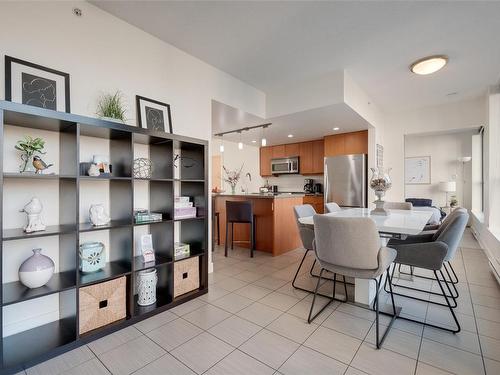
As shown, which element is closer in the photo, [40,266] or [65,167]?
[40,266]

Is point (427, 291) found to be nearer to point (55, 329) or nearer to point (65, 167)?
point (55, 329)

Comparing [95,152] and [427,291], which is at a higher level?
[95,152]

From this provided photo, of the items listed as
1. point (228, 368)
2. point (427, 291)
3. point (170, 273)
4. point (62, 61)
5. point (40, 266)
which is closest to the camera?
point (228, 368)

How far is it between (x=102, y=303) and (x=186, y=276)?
75 centimetres

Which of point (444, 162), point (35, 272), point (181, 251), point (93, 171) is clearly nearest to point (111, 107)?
point (93, 171)

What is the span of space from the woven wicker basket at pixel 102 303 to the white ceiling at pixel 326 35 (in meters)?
2.36

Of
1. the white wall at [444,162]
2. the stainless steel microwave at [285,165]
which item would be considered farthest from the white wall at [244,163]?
the white wall at [444,162]

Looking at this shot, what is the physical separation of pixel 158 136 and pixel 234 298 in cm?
171

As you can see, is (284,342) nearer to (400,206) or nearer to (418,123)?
(400,206)

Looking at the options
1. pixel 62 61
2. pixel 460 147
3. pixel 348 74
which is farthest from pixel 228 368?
pixel 460 147

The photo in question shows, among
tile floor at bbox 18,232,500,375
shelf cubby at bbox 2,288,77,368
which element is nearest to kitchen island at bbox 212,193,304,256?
tile floor at bbox 18,232,500,375

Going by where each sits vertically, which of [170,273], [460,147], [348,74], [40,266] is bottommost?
[170,273]

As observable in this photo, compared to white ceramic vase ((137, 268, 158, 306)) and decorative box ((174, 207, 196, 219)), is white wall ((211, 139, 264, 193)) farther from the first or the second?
white ceramic vase ((137, 268, 158, 306))

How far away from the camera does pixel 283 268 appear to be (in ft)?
10.8
